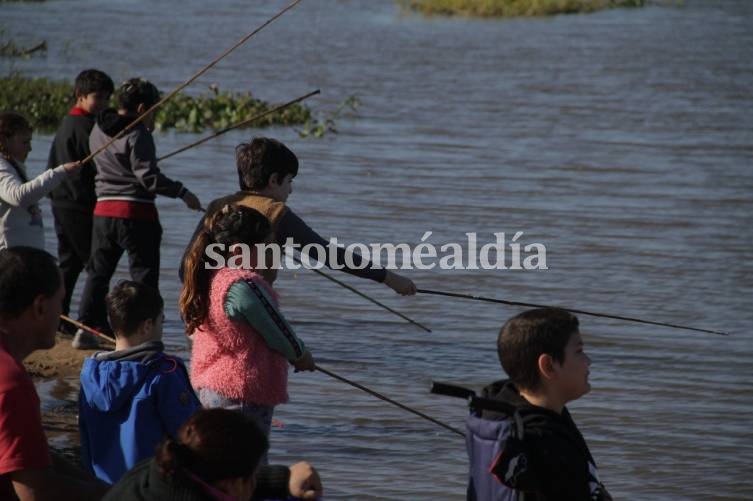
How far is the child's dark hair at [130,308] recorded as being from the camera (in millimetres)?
4613

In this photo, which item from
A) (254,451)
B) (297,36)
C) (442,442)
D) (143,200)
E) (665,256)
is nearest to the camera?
(254,451)

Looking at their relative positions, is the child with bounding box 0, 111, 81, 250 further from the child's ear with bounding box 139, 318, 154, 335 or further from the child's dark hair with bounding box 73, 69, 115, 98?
the child's ear with bounding box 139, 318, 154, 335

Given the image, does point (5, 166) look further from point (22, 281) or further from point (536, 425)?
point (536, 425)

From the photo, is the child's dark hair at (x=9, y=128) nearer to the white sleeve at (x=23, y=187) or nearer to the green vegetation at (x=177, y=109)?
the white sleeve at (x=23, y=187)

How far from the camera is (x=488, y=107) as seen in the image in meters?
21.2

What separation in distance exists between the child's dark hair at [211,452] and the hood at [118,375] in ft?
4.20

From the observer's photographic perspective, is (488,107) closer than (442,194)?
No

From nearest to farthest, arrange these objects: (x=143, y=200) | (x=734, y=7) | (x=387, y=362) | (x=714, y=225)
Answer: (x=143, y=200)
(x=387, y=362)
(x=714, y=225)
(x=734, y=7)

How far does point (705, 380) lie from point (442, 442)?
6.43ft

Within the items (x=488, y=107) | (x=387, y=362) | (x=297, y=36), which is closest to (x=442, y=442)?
(x=387, y=362)

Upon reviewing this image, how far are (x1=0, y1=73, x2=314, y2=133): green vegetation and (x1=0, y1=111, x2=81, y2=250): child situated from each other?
997cm

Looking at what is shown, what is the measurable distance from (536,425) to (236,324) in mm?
1422

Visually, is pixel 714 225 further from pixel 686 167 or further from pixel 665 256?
pixel 686 167

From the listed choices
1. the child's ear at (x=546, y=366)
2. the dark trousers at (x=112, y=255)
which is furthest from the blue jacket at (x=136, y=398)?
the dark trousers at (x=112, y=255)
